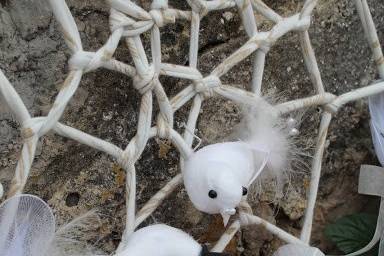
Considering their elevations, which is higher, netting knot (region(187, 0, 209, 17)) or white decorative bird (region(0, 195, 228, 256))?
netting knot (region(187, 0, 209, 17))

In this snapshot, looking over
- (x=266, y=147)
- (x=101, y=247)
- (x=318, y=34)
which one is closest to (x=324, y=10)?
(x=318, y=34)

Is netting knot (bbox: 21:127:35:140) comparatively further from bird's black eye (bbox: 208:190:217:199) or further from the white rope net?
bird's black eye (bbox: 208:190:217:199)

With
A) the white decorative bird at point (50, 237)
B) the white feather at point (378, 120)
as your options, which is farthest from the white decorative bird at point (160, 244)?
the white feather at point (378, 120)

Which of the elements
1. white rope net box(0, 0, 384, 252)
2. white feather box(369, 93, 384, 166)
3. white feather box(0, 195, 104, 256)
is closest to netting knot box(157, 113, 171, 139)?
white rope net box(0, 0, 384, 252)

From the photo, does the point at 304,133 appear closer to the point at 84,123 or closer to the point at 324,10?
the point at 324,10

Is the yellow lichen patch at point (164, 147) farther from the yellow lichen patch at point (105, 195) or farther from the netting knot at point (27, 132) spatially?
the netting knot at point (27, 132)

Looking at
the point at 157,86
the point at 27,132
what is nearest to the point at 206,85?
the point at 157,86
